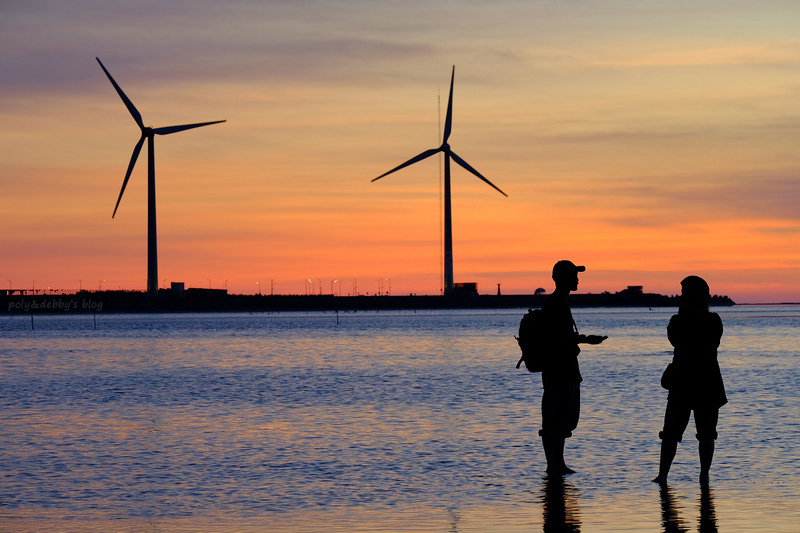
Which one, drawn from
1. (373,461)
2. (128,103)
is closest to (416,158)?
(128,103)

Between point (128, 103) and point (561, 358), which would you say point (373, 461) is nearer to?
point (561, 358)

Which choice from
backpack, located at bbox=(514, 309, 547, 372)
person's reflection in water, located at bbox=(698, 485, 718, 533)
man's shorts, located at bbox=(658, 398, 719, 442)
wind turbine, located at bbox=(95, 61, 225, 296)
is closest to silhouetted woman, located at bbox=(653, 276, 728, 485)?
man's shorts, located at bbox=(658, 398, 719, 442)

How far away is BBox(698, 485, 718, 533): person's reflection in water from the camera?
11.6 metres

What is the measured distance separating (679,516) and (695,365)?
→ 199cm

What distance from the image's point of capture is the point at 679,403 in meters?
13.5

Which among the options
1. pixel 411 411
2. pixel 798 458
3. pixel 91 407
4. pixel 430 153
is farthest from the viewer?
pixel 430 153

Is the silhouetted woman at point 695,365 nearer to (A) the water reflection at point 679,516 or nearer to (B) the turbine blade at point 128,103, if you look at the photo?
(A) the water reflection at point 679,516

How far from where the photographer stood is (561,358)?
531 inches

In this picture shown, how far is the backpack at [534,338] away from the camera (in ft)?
43.9

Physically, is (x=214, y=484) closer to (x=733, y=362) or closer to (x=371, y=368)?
(x=371, y=368)

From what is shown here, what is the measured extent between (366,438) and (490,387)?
1648cm

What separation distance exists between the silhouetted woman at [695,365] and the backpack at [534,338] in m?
1.60

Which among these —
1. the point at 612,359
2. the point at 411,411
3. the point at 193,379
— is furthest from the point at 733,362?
the point at 411,411

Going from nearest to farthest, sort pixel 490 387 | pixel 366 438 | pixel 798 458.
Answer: pixel 798 458 → pixel 366 438 → pixel 490 387
